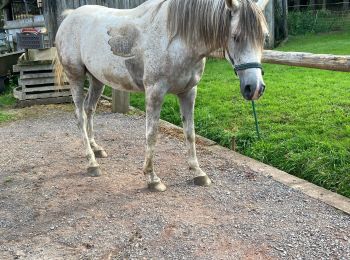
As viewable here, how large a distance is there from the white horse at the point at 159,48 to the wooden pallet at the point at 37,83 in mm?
3750

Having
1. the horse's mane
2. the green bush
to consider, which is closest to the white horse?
the horse's mane

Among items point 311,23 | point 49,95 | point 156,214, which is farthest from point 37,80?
point 311,23

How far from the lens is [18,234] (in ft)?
10.3

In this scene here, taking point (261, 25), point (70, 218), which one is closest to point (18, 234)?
point (70, 218)

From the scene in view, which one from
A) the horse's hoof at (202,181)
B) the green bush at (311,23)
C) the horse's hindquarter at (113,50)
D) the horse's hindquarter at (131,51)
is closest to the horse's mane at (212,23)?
the horse's hindquarter at (131,51)

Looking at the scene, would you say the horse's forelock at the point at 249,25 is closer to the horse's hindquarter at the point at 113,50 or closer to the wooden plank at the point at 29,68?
the horse's hindquarter at the point at 113,50

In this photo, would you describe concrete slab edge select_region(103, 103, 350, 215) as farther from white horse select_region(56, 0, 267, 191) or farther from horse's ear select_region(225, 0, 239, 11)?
horse's ear select_region(225, 0, 239, 11)

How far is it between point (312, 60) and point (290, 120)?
132cm

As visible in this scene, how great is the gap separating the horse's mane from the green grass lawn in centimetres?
167

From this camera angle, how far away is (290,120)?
18.6 ft

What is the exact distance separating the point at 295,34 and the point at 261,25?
46.3 feet

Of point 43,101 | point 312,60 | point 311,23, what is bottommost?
point 43,101

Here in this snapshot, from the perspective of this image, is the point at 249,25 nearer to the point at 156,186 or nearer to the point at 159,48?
the point at 159,48

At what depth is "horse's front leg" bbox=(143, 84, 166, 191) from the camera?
3.57 m
